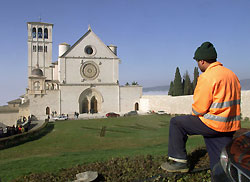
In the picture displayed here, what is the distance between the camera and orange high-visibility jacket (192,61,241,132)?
292 cm

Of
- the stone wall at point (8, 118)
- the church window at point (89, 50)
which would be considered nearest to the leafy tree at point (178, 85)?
the church window at point (89, 50)

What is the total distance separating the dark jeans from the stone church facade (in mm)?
36729

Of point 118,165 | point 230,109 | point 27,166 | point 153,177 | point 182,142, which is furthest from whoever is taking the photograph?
point 27,166

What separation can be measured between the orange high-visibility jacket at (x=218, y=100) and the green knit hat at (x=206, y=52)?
323mm

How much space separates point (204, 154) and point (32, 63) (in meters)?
50.3

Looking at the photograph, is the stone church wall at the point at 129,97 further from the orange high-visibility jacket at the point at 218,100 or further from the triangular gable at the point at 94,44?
A: the orange high-visibility jacket at the point at 218,100

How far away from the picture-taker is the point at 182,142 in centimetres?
341

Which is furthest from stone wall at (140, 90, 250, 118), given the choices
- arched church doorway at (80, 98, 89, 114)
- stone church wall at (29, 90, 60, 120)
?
stone church wall at (29, 90, 60, 120)

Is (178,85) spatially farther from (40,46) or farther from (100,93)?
(40,46)

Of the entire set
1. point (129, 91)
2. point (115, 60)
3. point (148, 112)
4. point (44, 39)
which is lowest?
point (148, 112)

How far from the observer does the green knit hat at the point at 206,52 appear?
3.31 m

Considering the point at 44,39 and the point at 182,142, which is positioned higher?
Result: the point at 44,39

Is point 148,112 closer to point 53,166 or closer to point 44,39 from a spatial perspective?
point 44,39

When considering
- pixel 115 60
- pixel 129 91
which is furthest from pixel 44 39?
pixel 129 91
